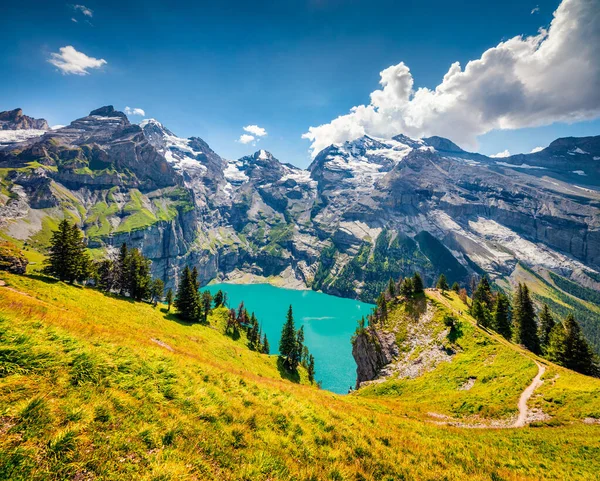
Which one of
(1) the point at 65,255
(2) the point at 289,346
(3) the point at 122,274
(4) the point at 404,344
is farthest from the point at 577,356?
(3) the point at 122,274

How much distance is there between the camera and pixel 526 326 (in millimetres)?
60094

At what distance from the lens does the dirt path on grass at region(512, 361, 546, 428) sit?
896 inches

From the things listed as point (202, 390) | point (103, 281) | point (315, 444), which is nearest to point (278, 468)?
point (315, 444)

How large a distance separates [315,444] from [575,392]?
31.7 meters

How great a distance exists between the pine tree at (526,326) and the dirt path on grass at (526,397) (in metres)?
30.0

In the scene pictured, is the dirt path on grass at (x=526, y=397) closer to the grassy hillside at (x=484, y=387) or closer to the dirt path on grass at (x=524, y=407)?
the dirt path on grass at (x=524, y=407)

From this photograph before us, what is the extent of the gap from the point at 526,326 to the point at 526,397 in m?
43.7

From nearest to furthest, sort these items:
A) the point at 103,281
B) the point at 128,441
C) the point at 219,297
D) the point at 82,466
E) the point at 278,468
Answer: the point at 82,466, the point at 128,441, the point at 278,468, the point at 103,281, the point at 219,297

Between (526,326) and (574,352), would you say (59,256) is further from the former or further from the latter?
(526,326)

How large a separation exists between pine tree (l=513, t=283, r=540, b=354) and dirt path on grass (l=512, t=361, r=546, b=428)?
30.0 metres

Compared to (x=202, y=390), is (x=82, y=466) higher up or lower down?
higher up

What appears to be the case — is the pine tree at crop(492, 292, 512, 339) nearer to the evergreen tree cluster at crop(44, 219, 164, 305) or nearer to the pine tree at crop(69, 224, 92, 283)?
the evergreen tree cluster at crop(44, 219, 164, 305)

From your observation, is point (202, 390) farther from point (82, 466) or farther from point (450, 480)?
point (450, 480)

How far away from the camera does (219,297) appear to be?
315ft
